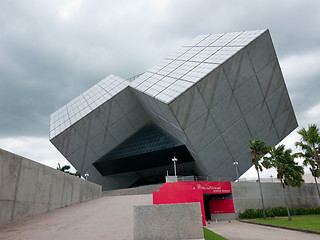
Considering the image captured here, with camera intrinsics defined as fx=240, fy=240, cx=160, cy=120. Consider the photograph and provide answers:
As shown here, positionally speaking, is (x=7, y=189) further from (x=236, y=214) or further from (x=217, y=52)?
(x=217, y=52)

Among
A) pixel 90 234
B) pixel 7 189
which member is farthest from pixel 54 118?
pixel 90 234

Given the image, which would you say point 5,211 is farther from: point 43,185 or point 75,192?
point 75,192

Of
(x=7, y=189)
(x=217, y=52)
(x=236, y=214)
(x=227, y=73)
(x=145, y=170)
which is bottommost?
(x=236, y=214)

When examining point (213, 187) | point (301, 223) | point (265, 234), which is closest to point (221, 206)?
point (213, 187)

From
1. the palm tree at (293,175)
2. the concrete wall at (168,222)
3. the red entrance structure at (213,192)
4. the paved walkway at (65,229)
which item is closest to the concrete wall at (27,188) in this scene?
the paved walkway at (65,229)

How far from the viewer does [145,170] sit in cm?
4244

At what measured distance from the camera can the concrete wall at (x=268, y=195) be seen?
2869 cm

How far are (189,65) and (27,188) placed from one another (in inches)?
997

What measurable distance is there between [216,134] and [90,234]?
2408cm

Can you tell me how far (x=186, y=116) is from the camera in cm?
2767

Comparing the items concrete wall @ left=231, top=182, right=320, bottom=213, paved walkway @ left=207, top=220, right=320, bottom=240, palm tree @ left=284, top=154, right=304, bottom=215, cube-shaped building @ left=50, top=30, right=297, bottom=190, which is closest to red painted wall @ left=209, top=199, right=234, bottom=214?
concrete wall @ left=231, top=182, right=320, bottom=213

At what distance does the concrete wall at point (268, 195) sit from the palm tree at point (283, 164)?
3491mm

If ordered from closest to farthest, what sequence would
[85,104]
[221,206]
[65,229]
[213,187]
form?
[65,229] < [213,187] < [221,206] < [85,104]

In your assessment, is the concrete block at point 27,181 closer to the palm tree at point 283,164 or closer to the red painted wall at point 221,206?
the red painted wall at point 221,206
